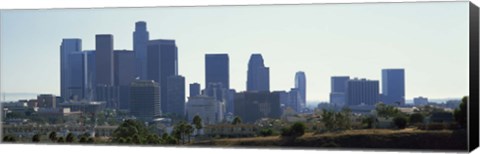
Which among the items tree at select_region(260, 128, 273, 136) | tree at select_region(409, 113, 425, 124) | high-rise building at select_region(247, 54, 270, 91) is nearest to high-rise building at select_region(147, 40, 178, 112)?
high-rise building at select_region(247, 54, 270, 91)

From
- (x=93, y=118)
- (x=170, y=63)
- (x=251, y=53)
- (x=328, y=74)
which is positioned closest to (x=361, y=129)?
(x=328, y=74)

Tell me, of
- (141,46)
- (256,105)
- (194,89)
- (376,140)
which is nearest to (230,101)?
(256,105)

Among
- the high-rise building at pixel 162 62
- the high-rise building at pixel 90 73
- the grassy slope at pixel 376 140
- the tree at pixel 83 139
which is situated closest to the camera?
the grassy slope at pixel 376 140

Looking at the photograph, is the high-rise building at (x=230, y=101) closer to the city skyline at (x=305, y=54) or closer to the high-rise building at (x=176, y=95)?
the city skyline at (x=305, y=54)

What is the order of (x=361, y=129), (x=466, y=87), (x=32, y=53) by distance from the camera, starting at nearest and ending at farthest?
1. (x=466, y=87)
2. (x=361, y=129)
3. (x=32, y=53)

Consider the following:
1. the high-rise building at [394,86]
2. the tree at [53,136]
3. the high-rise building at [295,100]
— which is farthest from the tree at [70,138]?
the high-rise building at [394,86]

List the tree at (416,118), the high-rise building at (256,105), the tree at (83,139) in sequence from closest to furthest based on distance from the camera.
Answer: the tree at (416,118), the high-rise building at (256,105), the tree at (83,139)

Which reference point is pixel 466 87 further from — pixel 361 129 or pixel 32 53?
pixel 32 53

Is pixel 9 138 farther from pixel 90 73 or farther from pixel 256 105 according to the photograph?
pixel 256 105
